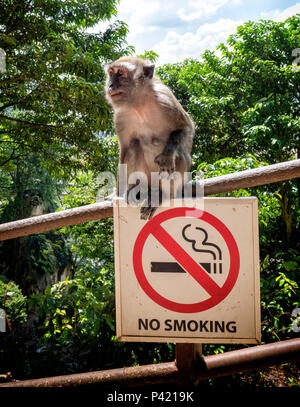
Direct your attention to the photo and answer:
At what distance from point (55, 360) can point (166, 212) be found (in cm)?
305

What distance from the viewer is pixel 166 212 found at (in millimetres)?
1013

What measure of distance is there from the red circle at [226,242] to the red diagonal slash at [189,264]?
27 millimetres

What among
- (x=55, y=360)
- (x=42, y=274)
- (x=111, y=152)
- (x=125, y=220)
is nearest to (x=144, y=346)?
(x=55, y=360)

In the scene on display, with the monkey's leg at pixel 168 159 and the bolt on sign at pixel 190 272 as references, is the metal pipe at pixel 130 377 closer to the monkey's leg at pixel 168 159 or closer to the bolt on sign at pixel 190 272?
the bolt on sign at pixel 190 272

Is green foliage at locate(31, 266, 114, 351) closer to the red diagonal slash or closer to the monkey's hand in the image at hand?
the monkey's hand

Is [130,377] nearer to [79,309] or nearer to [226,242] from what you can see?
[226,242]

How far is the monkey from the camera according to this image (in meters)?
2.05

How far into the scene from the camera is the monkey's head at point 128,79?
2.14m

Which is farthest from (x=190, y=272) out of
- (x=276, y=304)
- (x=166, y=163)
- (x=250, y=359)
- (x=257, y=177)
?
(x=276, y=304)

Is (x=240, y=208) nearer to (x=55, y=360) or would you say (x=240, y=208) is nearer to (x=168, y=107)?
(x=168, y=107)

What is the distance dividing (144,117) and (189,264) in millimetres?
1483

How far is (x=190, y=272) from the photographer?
974 millimetres
